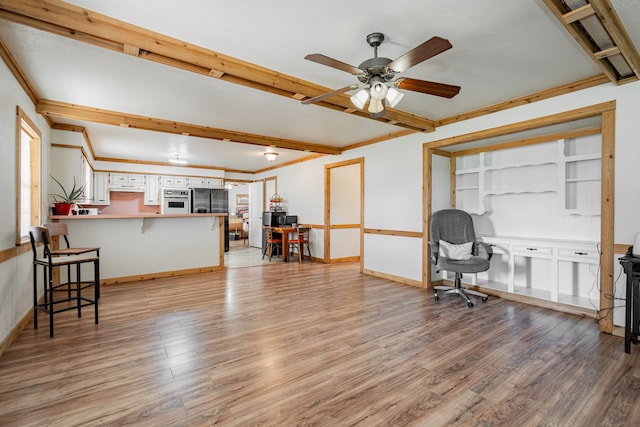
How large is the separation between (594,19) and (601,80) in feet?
4.58

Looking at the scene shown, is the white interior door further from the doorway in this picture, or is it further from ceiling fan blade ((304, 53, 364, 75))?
ceiling fan blade ((304, 53, 364, 75))

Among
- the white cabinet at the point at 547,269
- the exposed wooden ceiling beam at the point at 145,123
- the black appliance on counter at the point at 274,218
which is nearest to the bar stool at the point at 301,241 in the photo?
the black appliance on counter at the point at 274,218

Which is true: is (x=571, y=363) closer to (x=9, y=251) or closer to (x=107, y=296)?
(x=9, y=251)

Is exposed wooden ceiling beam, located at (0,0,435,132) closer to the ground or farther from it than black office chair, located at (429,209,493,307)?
farther from it

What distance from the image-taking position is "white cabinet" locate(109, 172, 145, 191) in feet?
25.3

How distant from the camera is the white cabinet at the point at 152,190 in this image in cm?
816

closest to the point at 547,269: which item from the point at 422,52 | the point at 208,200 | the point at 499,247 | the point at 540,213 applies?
the point at 499,247

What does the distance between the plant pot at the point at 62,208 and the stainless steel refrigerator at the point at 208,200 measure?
4012 millimetres

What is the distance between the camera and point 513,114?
365cm

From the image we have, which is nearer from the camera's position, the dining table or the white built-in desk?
the white built-in desk

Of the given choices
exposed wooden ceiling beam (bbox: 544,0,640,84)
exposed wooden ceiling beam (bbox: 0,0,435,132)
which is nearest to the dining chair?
exposed wooden ceiling beam (bbox: 0,0,435,132)

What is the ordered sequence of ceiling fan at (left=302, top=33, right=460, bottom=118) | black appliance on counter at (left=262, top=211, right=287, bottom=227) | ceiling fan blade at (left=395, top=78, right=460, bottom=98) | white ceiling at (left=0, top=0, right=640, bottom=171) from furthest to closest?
black appliance on counter at (left=262, top=211, right=287, bottom=227), ceiling fan blade at (left=395, top=78, right=460, bottom=98), ceiling fan at (left=302, top=33, right=460, bottom=118), white ceiling at (left=0, top=0, right=640, bottom=171)

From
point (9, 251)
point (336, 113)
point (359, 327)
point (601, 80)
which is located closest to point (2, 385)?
point (9, 251)

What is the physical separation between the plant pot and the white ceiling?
3.94 ft
